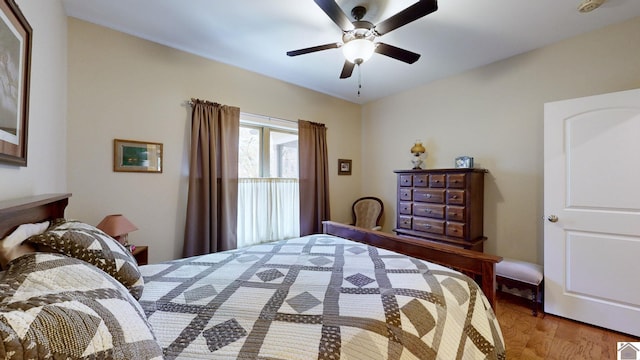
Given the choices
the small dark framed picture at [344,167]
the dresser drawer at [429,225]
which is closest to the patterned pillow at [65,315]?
the dresser drawer at [429,225]

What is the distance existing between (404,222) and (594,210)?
167 cm

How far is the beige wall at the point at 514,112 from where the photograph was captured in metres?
2.24

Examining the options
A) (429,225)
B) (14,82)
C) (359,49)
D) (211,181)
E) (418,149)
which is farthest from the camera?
(418,149)

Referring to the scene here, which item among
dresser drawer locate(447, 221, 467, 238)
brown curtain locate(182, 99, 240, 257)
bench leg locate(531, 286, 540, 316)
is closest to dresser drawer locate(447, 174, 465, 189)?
dresser drawer locate(447, 221, 467, 238)

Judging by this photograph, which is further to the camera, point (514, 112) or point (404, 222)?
point (404, 222)

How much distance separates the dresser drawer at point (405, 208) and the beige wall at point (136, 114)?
7.53 feet

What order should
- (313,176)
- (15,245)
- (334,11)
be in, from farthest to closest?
(313,176) → (334,11) → (15,245)

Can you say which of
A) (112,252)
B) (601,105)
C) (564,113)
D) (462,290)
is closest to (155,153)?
(112,252)

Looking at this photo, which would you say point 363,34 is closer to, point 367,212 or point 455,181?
point 455,181

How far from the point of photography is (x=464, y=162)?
295 centimetres

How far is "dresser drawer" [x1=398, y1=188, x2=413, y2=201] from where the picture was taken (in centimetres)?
313

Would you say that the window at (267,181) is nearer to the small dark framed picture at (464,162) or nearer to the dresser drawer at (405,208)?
the dresser drawer at (405,208)

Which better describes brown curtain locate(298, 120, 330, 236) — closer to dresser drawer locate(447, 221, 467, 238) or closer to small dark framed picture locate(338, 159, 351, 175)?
small dark framed picture locate(338, 159, 351, 175)

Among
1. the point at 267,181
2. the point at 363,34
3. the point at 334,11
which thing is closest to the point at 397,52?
the point at 363,34
